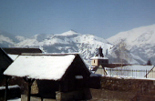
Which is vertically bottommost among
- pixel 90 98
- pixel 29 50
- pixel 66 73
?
pixel 90 98

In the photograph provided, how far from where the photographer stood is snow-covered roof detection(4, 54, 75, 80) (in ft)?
55.9

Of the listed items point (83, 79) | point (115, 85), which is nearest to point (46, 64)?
point (83, 79)

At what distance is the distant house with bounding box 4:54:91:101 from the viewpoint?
17259mm

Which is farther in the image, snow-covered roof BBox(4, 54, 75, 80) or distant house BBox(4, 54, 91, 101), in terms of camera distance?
distant house BBox(4, 54, 91, 101)

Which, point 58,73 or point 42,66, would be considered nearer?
point 58,73

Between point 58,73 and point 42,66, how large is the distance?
9.35 ft

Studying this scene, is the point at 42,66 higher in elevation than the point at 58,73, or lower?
higher

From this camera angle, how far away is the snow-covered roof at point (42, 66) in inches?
670

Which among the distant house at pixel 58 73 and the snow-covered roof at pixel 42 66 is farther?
the distant house at pixel 58 73

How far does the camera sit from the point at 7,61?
2627cm

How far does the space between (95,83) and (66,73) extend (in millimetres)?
3999

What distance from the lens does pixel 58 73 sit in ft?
54.7

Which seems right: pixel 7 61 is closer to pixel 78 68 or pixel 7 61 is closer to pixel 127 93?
pixel 78 68

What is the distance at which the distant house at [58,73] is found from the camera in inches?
680
